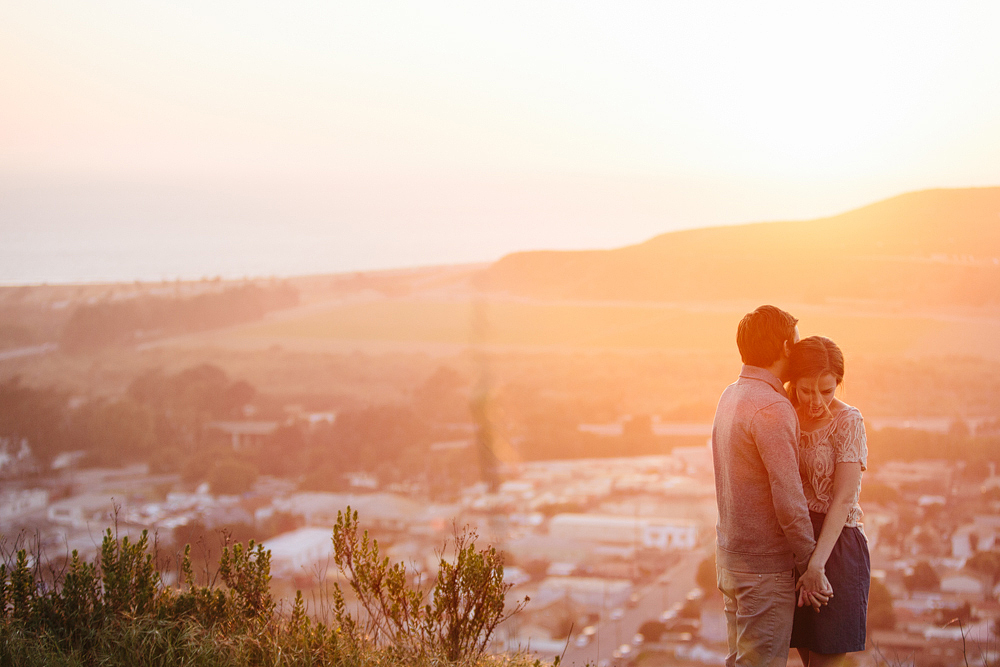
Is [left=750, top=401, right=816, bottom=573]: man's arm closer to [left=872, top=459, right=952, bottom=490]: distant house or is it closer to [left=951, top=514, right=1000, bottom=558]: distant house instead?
[left=951, top=514, right=1000, bottom=558]: distant house

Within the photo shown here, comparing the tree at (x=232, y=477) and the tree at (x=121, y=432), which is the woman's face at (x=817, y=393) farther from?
the tree at (x=121, y=432)

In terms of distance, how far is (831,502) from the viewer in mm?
2094

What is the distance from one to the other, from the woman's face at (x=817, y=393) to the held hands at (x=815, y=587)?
446mm

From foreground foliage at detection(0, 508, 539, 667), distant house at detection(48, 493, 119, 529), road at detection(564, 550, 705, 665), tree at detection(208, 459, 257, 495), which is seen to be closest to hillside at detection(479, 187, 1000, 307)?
road at detection(564, 550, 705, 665)

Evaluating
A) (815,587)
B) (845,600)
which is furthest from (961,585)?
(815,587)

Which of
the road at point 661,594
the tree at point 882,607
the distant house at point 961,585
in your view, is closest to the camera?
the tree at point 882,607

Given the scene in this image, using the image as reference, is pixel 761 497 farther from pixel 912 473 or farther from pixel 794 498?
pixel 912 473

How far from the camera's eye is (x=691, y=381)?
120 ft

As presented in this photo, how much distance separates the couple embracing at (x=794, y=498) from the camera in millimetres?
2039

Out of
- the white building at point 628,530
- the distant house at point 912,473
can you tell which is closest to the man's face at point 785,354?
the white building at point 628,530

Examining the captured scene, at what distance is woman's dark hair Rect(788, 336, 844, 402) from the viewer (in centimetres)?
212

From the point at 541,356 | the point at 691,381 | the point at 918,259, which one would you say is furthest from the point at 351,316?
the point at 918,259

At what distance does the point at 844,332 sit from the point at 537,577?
20.0m

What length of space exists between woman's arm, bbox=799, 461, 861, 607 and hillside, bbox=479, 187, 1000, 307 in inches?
971
